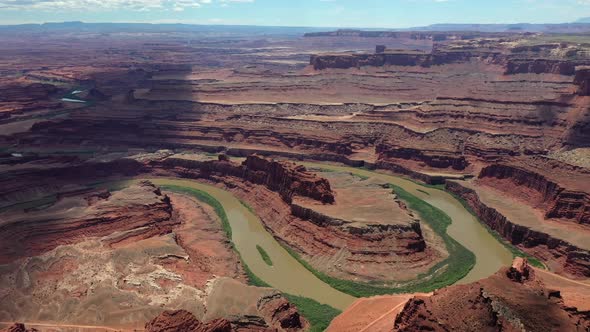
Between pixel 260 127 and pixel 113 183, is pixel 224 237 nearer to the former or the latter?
pixel 113 183

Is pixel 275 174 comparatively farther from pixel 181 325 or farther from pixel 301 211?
pixel 181 325

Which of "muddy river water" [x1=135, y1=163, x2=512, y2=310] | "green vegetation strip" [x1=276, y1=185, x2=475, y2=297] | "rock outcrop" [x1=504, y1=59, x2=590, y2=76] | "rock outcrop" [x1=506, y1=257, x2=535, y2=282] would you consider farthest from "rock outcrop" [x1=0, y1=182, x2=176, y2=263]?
"rock outcrop" [x1=504, y1=59, x2=590, y2=76]

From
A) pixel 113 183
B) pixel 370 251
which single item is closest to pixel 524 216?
pixel 370 251

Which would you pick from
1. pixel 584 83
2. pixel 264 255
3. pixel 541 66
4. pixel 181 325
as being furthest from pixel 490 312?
pixel 541 66

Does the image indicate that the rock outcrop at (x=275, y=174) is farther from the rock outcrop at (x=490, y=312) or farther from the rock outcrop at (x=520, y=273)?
the rock outcrop at (x=490, y=312)

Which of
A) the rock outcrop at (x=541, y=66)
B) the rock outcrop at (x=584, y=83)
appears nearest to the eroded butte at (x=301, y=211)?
the rock outcrop at (x=584, y=83)
